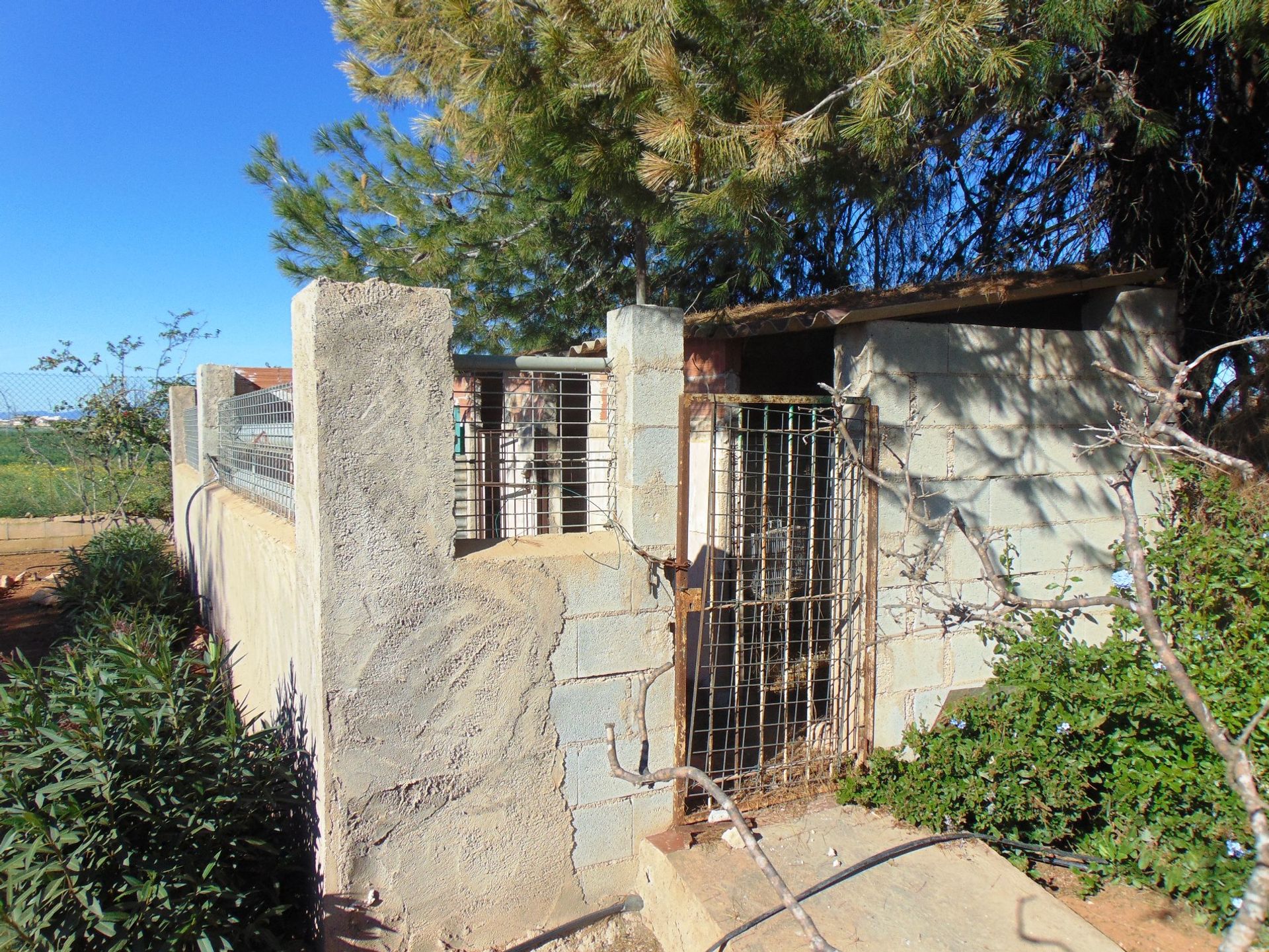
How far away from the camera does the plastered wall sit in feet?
9.06

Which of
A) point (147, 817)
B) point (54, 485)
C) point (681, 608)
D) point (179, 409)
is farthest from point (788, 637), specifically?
point (54, 485)

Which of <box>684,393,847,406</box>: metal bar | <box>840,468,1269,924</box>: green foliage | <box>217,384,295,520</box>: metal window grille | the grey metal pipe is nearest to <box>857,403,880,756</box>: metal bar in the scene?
<box>840,468,1269,924</box>: green foliage

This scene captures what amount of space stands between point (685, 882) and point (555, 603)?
45.4 inches

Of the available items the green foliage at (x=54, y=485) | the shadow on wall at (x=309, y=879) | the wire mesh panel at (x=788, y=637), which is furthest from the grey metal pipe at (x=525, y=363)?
the green foliage at (x=54, y=485)

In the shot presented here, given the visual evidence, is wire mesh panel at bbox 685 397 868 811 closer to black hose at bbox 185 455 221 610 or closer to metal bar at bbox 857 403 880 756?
metal bar at bbox 857 403 880 756

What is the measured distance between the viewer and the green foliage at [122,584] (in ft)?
→ 21.4

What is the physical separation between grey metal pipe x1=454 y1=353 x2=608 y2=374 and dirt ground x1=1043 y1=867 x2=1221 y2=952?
2.89 m

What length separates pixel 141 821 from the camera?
271 centimetres

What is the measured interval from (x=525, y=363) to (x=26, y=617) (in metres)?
7.31

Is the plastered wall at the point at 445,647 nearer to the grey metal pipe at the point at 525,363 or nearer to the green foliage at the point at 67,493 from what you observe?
the grey metal pipe at the point at 525,363

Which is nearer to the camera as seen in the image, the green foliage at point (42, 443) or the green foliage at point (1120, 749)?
the green foliage at point (1120, 749)

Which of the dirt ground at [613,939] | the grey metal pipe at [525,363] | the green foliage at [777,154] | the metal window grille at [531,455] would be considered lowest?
the dirt ground at [613,939]

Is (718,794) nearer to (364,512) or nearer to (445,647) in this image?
(445,647)

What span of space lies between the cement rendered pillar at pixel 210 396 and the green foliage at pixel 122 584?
97cm
